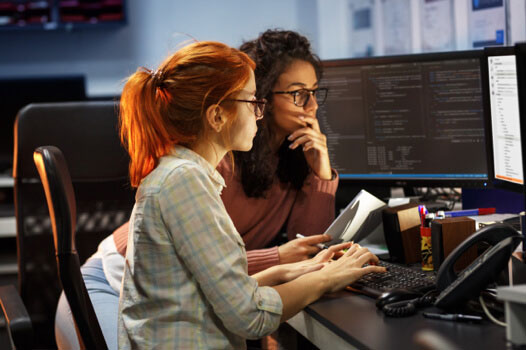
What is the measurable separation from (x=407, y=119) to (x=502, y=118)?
318mm

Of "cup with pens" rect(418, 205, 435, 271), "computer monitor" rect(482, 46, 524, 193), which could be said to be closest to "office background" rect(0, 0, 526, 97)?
"computer monitor" rect(482, 46, 524, 193)

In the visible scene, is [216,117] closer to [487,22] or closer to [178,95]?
[178,95]

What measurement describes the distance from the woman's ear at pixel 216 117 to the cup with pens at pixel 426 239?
0.51m

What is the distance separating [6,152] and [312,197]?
243cm

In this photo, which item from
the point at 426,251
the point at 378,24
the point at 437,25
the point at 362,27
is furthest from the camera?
the point at 362,27

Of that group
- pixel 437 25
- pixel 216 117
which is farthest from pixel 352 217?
pixel 437 25

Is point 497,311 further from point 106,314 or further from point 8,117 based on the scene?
point 8,117

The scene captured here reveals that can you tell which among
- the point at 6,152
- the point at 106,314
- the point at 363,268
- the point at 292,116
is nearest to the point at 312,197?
the point at 292,116

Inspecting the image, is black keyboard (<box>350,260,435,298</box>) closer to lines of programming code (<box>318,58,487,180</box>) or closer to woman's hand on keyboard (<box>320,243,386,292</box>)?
woman's hand on keyboard (<box>320,243,386,292</box>)

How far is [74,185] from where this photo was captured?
180cm

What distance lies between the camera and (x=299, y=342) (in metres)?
1.67

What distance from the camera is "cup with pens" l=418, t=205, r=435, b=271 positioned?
1.43m

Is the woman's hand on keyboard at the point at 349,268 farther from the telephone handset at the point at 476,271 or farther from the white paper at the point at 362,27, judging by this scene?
the white paper at the point at 362,27

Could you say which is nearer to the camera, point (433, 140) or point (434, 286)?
point (434, 286)
